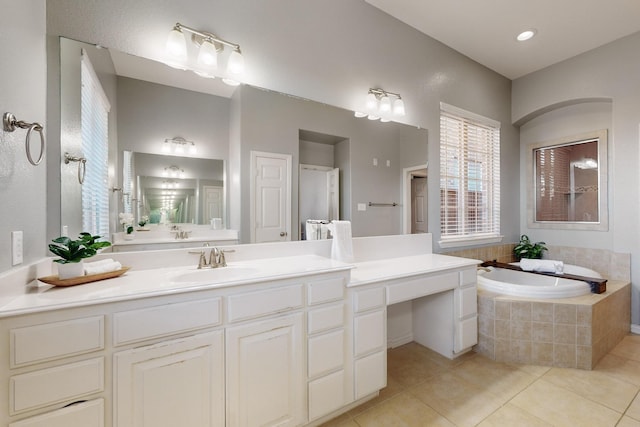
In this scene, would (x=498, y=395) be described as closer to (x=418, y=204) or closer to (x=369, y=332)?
(x=369, y=332)

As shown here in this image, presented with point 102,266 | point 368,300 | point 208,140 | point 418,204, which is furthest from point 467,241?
point 102,266

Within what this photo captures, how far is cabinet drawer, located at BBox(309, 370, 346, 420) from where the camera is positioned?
146cm

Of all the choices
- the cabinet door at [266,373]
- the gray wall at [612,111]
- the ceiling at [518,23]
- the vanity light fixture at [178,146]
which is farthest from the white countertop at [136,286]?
the gray wall at [612,111]

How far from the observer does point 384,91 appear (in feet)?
7.76

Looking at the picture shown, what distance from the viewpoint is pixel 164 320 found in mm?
1093

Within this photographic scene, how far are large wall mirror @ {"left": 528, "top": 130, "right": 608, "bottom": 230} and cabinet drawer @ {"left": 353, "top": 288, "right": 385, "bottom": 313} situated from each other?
3.02 m

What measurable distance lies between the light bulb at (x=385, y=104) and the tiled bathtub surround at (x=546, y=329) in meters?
1.77

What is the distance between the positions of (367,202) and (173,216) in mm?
1427

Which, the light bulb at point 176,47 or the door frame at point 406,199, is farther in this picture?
the door frame at point 406,199

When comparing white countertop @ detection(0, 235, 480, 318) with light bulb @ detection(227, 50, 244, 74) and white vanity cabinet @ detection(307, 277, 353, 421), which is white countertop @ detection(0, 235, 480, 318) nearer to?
white vanity cabinet @ detection(307, 277, 353, 421)

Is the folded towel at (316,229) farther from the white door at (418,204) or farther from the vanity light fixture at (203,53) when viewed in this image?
the vanity light fixture at (203,53)

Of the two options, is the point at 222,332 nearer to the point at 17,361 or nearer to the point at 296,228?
the point at 17,361

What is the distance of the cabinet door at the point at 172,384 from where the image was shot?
40.9 inches

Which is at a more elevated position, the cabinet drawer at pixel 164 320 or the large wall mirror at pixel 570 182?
the large wall mirror at pixel 570 182
